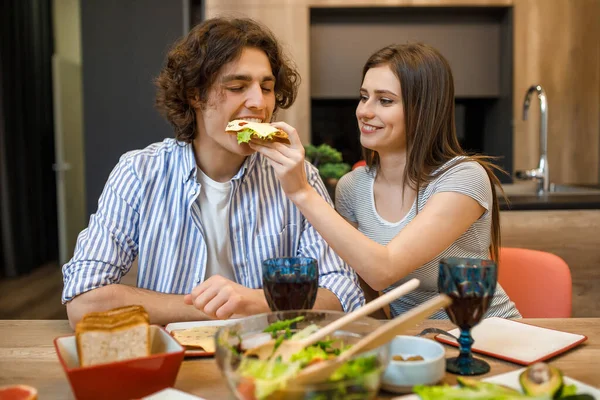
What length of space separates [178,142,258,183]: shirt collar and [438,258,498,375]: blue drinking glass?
0.86 metres

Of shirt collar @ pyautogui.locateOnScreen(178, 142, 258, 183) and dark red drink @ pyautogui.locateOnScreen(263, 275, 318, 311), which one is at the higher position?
shirt collar @ pyautogui.locateOnScreen(178, 142, 258, 183)

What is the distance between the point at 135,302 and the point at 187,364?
15.6 inches

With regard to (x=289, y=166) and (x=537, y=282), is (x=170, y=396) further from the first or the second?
(x=537, y=282)

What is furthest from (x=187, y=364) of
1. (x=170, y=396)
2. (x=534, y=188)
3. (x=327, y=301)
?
(x=534, y=188)

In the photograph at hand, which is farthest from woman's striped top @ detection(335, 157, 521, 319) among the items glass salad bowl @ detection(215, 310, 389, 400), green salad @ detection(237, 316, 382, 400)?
green salad @ detection(237, 316, 382, 400)

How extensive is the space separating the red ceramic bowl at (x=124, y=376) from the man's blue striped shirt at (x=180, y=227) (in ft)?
2.29

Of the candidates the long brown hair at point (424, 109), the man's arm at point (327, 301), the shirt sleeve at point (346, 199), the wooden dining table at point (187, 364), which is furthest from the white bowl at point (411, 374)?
the shirt sleeve at point (346, 199)

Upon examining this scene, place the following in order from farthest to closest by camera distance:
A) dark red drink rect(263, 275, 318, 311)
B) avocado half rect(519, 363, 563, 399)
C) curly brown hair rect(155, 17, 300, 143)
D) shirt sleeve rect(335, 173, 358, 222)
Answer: shirt sleeve rect(335, 173, 358, 222), curly brown hair rect(155, 17, 300, 143), dark red drink rect(263, 275, 318, 311), avocado half rect(519, 363, 563, 399)

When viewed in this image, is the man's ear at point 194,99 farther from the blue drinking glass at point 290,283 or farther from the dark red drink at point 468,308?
the dark red drink at point 468,308

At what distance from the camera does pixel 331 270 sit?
1.61 metres

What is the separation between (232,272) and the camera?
5.64 feet

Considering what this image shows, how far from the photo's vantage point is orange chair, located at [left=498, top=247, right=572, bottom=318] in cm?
171

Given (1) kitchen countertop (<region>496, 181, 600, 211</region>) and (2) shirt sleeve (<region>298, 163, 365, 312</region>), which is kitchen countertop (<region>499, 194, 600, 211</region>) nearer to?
(1) kitchen countertop (<region>496, 181, 600, 211</region>)

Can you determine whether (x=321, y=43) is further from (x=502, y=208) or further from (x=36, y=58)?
(x=36, y=58)
